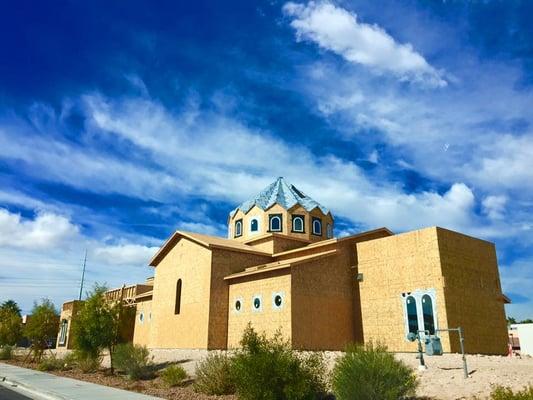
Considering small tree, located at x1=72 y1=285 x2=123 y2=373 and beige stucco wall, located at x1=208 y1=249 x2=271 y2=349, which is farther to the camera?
beige stucco wall, located at x1=208 y1=249 x2=271 y2=349

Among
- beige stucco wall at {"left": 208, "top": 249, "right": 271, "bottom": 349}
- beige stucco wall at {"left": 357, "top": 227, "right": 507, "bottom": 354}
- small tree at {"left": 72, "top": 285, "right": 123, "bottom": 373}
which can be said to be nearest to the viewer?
beige stucco wall at {"left": 357, "top": 227, "right": 507, "bottom": 354}

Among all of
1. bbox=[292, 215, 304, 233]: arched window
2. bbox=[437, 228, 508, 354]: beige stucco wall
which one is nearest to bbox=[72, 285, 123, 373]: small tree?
bbox=[292, 215, 304, 233]: arched window

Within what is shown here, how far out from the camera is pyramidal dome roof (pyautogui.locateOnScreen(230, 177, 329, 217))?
1364 inches

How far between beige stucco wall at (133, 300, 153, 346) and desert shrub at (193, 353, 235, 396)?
63.8 ft

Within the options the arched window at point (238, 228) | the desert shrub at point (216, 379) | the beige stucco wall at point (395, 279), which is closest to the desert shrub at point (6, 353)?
the arched window at point (238, 228)

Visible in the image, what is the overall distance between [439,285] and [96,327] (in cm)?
1864

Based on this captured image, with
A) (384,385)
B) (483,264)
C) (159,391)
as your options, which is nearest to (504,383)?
(384,385)

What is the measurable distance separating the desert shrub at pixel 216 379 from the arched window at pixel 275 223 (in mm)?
17678

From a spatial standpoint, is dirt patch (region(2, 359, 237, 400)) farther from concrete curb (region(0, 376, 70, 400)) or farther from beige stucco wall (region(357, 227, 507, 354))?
beige stucco wall (region(357, 227, 507, 354))

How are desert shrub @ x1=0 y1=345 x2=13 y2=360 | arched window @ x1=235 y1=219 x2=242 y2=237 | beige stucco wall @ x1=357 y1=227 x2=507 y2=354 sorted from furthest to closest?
1. desert shrub @ x1=0 y1=345 x2=13 y2=360
2. arched window @ x1=235 y1=219 x2=242 y2=237
3. beige stucco wall @ x1=357 y1=227 x2=507 y2=354

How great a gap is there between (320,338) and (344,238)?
6273 millimetres

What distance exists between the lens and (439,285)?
2269cm

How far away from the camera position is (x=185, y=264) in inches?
1224

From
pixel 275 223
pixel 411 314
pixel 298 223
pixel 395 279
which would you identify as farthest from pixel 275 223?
pixel 411 314
